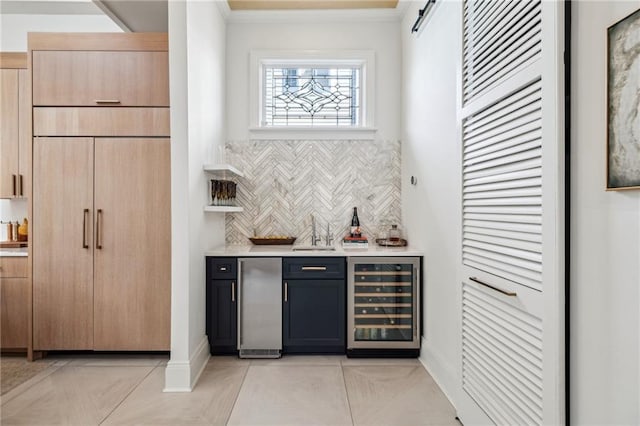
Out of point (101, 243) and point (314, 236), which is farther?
point (314, 236)

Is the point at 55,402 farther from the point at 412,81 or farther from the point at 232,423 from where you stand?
→ the point at 412,81

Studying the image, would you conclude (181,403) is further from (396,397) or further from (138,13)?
(138,13)

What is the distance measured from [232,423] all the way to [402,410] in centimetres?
105

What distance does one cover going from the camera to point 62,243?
3141mm

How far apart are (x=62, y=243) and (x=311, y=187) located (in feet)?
7.28

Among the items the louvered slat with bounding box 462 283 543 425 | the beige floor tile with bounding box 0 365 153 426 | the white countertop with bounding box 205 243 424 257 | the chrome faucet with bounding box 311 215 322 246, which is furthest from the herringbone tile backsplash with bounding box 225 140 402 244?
the louvered slat with bounding box 462 283 543 425

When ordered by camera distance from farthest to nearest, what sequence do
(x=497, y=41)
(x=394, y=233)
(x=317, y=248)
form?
(x=394, y=233)
(x=317, y=248)
(x=497, y=41)

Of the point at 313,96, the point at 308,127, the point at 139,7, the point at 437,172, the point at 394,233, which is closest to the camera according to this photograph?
the point at 437,172

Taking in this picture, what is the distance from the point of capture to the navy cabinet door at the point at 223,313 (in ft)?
10.8

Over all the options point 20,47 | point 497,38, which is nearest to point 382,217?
point 497,38

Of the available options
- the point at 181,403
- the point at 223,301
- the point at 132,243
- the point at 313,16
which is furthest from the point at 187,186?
the point at 313,16

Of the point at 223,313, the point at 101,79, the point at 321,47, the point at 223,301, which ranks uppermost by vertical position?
the point at 321,47

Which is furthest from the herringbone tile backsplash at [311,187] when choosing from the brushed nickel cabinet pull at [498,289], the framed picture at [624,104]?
the framed picture at [624,104]

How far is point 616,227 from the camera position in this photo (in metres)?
1.22
